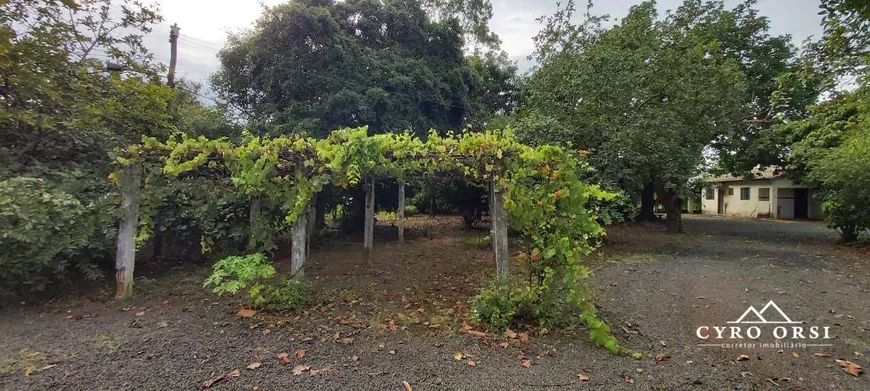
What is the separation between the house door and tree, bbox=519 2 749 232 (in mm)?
15074

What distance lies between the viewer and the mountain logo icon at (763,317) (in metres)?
3.60

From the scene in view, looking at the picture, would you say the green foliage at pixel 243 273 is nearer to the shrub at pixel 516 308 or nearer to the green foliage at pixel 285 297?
the green foliage at pixel 285 297

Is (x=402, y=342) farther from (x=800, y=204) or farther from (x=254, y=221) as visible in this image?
(x=800, y=204)

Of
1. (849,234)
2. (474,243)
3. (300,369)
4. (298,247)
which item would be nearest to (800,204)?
(849,234)

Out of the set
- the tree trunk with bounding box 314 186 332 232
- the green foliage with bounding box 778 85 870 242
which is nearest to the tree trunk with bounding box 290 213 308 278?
the tree trunk with bounding box 314 186 332 232

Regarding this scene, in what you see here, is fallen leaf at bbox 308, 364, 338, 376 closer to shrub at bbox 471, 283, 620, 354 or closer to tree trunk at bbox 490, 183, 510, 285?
shrub at bbox 471, 283, 620, 354

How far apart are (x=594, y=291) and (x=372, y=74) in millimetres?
6613

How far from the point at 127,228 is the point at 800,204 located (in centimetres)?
2616

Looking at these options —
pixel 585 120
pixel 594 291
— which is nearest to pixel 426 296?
pixel 594 291

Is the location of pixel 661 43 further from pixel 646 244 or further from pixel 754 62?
pixel 754 62

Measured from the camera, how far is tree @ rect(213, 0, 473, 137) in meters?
8.45

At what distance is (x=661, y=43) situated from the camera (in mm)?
8625

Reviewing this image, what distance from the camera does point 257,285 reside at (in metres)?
3.58

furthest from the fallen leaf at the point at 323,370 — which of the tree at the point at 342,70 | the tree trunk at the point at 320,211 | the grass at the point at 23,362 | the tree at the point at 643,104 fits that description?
the tree at the point at 643,104
